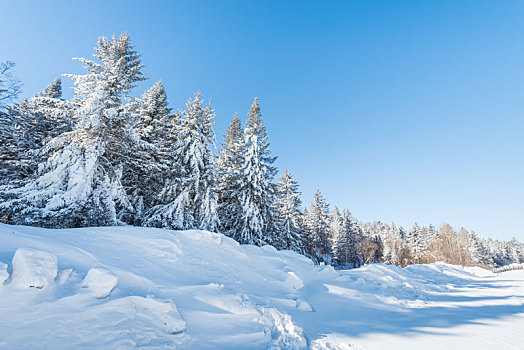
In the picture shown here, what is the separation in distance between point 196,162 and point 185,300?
10612 millimetres

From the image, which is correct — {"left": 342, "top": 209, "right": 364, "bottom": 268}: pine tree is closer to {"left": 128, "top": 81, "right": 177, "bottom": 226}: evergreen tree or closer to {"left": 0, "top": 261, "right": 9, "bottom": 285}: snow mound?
{"left": 128, "top": 81, "right": 177, "bottom": 226}: evergreen tree

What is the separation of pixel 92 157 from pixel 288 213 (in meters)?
17.1

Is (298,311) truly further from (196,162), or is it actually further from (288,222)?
(288,222)

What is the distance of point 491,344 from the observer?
3920 mm

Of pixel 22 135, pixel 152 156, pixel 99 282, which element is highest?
pixel 22 135

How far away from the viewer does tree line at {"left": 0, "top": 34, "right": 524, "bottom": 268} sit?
9.52 meters

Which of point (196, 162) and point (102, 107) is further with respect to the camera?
point (196, 162)

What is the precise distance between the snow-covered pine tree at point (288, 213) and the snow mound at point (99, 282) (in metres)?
15.2

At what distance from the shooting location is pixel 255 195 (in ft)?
54.1

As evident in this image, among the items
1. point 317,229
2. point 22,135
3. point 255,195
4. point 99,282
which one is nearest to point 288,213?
point 255,195

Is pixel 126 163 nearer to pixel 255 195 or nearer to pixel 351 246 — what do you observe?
pixel 255 195

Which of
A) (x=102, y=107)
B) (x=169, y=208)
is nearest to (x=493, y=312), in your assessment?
(x=169, y=208)

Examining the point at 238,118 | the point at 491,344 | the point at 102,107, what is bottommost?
the point at 491,344

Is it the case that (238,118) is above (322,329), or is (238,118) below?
above
